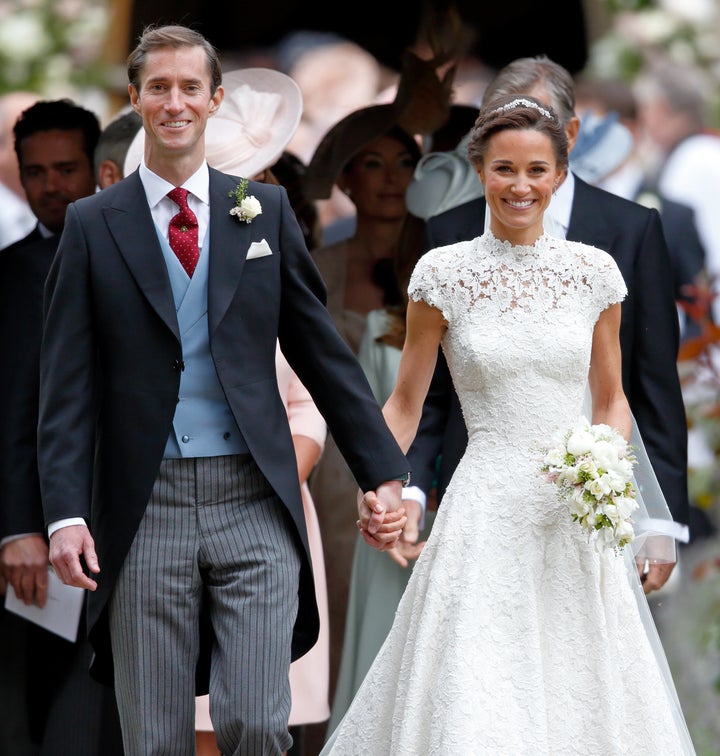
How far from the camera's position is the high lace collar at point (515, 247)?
5.00 meters

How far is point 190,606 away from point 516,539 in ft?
3.08

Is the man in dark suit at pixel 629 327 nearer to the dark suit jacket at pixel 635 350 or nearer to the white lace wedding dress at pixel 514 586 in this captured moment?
the dark suit jacket at pixel 635 350

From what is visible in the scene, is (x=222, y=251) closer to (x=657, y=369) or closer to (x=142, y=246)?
(x=142, y=246)

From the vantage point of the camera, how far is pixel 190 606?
454cm

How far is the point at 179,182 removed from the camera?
15.3 feet

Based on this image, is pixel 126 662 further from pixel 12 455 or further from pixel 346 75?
pixel 346 75

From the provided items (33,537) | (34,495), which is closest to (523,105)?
(34,495)

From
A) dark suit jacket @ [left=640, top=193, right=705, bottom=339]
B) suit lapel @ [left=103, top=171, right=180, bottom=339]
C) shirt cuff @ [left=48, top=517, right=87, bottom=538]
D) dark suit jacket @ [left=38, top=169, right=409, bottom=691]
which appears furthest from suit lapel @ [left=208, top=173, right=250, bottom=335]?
dark suit jacket @ [left=640, top=193, right=705, bottom=339]

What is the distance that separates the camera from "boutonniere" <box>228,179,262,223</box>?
183 inches

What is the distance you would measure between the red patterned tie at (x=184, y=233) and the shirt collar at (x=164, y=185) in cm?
2

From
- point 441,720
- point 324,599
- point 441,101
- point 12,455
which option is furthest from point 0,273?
point 441,720

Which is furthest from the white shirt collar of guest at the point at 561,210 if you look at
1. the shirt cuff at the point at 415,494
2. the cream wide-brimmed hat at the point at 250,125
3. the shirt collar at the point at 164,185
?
the shirt collar at the point at 164,185

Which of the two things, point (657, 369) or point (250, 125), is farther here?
point (250, 125)

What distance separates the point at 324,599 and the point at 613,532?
175 centimetres
